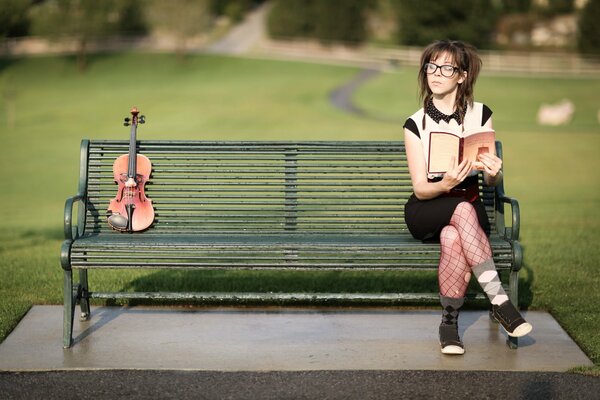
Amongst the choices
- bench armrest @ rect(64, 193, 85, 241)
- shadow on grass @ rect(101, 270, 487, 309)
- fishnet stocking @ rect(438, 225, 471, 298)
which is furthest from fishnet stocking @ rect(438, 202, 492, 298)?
bench armrest @ rect(64, 193, 85, 241)

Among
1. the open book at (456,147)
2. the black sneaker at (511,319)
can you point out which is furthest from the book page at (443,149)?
the black sneaker at (511,319)

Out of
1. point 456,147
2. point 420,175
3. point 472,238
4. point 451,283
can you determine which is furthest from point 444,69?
point 451,283

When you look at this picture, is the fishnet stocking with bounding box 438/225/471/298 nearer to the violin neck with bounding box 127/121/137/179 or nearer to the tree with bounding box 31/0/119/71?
the violin neck with bounding box 127/121/137/179

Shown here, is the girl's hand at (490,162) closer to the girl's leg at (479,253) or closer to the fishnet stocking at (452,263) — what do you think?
the girl's leg at (479,253)

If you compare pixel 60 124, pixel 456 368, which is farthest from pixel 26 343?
pixel 60 124

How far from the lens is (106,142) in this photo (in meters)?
6.29

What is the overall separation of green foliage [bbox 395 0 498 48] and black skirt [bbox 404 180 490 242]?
206 ft

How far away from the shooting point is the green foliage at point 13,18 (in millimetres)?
61938

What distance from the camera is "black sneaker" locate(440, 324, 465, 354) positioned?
5391 mm

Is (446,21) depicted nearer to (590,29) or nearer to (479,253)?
(590,29)

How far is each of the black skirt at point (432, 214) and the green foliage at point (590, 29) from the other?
2262 inches

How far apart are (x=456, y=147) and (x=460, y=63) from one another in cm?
48

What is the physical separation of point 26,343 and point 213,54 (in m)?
57.6

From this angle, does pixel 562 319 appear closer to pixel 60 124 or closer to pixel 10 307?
pixel 10 307
